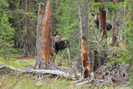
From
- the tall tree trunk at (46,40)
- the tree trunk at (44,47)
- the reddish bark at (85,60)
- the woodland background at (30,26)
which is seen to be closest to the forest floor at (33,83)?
the woodland background at (30,26)

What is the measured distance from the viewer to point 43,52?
8.98 meters

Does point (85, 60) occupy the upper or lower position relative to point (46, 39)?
lower

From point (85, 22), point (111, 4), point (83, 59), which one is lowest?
point (83, 59)

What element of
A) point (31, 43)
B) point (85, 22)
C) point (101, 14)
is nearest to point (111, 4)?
point (101, 14)

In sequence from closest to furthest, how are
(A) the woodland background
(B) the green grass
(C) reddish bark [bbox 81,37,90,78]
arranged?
1. (A) the woodland background
2. (B) the green grass
3. (C) reddish bark [bbox 81,37,90,78]

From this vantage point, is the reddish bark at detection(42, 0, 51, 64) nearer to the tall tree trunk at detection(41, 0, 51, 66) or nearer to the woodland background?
the tall tree trunk at detection(41, 0, 51, 66)

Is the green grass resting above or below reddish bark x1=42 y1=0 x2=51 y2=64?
below

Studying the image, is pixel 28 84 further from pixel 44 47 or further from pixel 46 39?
pixel 46 39

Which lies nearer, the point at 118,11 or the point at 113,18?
the point at 113,18

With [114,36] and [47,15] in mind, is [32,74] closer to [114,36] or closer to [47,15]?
[47,15]

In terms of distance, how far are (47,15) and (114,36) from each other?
5313mm

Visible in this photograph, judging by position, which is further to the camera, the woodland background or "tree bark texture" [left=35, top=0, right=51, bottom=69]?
"tree bark texture" [left=35, top=0, right=51, bottom=69]

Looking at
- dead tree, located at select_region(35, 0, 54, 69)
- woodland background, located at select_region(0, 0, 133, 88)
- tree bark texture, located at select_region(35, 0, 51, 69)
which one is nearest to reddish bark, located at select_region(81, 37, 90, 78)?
woodland background, located at select_region(0, 0, 133, 88)

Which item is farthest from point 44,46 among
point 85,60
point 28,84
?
point 28,84
